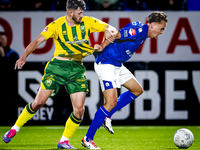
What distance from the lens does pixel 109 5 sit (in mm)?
7070

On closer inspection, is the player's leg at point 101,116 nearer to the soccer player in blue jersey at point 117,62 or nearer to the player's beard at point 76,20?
the soccer player in blue jersey at point 117,62

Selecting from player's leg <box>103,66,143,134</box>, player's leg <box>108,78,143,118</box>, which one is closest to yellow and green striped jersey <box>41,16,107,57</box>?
player's leg <box>103,66,143,134</box>

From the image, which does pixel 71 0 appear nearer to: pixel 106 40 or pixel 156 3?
pixel 106 40

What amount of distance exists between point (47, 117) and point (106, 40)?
3533 mm

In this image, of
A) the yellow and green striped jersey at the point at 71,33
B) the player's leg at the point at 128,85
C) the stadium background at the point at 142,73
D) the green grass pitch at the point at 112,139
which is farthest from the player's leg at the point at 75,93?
the stadium background at the point at 142,73

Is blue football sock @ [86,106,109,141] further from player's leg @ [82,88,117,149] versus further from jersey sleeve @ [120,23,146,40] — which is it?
jersey sleeve @ [120,23,146,40]

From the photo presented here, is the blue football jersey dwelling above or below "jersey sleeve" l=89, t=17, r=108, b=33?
below

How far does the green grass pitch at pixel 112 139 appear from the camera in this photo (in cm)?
429

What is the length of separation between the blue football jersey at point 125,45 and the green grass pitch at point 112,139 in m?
1.09

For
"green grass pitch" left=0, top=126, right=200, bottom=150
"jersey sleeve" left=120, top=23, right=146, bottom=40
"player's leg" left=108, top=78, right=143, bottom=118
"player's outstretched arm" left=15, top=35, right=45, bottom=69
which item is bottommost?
"green grass pitch" left=0, top=126, right=200, bottom=150

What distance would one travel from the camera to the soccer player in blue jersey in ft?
13.0

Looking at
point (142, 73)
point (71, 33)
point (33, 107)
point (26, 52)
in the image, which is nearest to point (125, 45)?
point (71, 33)

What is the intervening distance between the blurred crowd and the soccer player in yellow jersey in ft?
10.4

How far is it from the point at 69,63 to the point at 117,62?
0.61 meters
